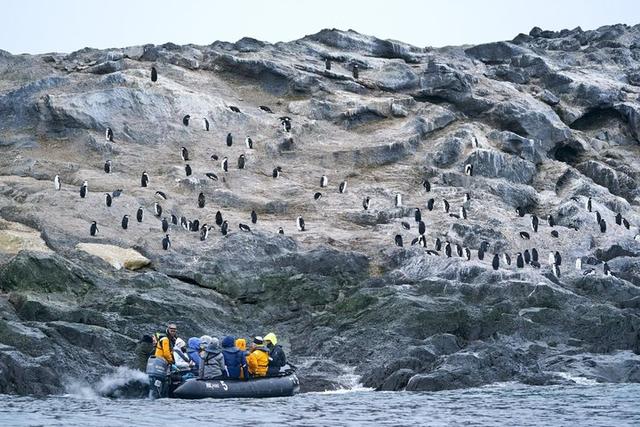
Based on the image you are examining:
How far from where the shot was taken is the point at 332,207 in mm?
52625

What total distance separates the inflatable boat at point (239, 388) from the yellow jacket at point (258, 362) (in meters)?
0.22

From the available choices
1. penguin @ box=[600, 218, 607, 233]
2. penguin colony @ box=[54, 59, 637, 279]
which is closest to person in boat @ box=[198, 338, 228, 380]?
penguin colony @ box=[54, 59, 637, 279]

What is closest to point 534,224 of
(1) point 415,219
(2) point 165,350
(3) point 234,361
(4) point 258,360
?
(1) point 415,219

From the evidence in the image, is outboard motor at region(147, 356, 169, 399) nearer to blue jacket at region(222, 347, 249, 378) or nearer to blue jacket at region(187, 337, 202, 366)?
blue jacket at region(187, 337, 202, 366)

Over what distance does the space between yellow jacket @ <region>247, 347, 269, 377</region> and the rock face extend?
9.57ft

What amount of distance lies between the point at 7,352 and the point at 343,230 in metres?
21.3

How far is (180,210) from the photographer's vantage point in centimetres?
4950

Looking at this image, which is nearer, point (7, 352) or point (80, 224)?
point (7, 352)

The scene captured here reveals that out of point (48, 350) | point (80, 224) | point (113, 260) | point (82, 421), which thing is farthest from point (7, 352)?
point (80, 224)

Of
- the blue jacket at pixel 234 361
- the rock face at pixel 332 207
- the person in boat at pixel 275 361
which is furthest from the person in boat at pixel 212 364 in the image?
the rock face at pixel 332 207

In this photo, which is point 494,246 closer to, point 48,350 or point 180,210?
point 180,210

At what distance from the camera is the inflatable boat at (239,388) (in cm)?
3009

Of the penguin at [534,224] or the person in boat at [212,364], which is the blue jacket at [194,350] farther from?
the penguin at [534,224]

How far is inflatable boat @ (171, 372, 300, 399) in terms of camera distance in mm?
30094
